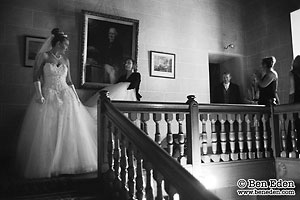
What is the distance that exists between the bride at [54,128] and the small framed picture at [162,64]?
2659 mm

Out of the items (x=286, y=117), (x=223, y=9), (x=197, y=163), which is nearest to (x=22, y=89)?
(x=197, y=163)

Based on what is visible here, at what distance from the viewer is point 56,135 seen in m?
3.41

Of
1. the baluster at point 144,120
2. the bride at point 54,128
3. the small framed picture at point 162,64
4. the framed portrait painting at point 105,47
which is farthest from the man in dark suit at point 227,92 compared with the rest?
the bride at point 54,128

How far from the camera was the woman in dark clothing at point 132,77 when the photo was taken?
17.2 feet

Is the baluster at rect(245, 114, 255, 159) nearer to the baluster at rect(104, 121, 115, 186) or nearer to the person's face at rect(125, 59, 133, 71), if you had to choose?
the baluster at rect(104, 121, 115, 186)

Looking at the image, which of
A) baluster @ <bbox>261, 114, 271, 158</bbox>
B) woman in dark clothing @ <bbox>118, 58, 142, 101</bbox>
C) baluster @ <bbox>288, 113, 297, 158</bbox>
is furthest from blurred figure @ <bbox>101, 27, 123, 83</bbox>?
baluster @ <bbox>288, 113, 297, 158</bbox>

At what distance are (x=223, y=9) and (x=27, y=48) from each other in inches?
193

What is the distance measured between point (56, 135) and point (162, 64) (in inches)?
142

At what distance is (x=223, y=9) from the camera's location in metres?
7.55

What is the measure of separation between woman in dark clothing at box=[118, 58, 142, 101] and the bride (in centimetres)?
144

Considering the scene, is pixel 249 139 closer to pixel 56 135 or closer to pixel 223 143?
pixel 223 143

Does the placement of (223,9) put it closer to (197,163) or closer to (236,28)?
(236,28)

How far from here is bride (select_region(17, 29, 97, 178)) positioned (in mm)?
3281

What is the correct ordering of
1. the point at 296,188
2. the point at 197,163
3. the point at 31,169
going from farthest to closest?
1. the point at 296,188
2. the point at 197,163
3. the point at 31,169
